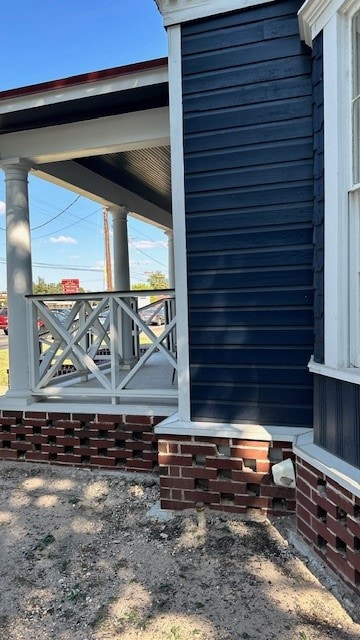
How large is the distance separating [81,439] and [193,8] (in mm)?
3090

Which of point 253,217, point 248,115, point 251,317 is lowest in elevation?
point 251,317

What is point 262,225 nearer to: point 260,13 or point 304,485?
point 260,13

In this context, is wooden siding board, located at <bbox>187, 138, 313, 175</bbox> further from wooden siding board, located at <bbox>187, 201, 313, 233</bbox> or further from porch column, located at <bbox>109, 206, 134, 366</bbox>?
porch column, located at <bbox>109, 206, 134, 366</bbox>

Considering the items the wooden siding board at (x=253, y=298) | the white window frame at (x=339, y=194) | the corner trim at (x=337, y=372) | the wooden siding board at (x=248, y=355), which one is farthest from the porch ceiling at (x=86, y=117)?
the corner trim at (x=337, y=372)

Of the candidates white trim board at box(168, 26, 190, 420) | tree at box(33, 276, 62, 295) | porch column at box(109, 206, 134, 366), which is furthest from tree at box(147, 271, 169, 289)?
white trim board at box(168, 26, 190, 420)

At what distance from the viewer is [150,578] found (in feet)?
7.31

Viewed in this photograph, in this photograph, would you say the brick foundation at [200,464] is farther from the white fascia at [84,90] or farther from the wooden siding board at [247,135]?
the white fascia at [84,90]

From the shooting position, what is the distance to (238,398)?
2.81 m

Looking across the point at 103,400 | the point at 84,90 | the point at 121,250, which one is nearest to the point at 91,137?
the point at 84,90

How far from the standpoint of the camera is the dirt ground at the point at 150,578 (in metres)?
1.88

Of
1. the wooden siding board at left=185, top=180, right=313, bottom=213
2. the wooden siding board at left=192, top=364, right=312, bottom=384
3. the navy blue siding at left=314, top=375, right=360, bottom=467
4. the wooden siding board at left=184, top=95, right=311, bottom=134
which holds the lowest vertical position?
the navy blue siding at left=314, top=375, right=360, bottom=467

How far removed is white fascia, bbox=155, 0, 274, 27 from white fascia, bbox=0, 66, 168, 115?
0.94ft

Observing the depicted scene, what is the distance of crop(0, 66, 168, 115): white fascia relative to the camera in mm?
2996

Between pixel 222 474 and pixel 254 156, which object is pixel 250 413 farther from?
pixel 254 156
